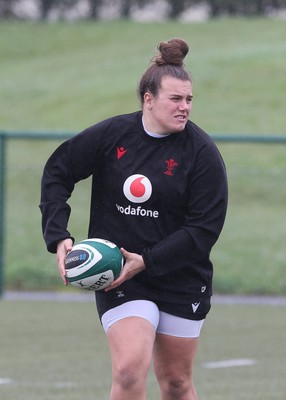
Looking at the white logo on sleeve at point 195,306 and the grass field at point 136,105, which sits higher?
the white logo on sleeve at point 195,306

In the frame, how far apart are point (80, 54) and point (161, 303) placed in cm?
3531

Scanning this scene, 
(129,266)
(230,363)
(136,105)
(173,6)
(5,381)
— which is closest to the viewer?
(129,266)

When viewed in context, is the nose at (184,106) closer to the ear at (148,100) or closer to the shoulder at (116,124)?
the ear at (148,100)

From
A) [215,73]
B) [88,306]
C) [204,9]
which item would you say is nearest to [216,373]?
[88,306]

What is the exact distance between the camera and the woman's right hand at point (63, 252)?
225 inches

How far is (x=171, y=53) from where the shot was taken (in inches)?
229

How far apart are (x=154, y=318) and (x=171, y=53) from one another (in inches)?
52.7

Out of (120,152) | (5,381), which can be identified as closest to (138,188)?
(120,152)

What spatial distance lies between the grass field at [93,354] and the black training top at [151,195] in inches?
86.0

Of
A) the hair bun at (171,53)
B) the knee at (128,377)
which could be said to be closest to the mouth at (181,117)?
the hair bun at (171,53)

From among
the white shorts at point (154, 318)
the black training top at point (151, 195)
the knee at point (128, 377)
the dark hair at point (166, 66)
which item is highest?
the dark hair at point (166, 66)

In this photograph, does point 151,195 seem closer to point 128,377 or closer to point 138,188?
Answer: point 138,188

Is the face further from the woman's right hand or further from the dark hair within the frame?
the woman's right hand

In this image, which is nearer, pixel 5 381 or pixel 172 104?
pixel 172 104
